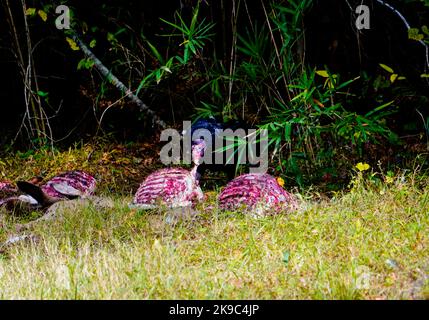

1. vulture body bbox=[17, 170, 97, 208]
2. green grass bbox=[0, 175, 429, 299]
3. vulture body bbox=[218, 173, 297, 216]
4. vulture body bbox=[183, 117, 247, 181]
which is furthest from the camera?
vulture body bbox=[183, 117, 247, 181]

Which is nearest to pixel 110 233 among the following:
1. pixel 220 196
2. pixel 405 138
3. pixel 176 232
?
pixel 176 232

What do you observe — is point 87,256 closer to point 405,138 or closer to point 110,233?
point 110,233

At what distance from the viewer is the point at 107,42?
5852 millimetres

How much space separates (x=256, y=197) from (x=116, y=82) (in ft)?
6.92

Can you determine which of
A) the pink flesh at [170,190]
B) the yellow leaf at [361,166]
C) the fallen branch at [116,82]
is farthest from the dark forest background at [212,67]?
the pink flesh at [170,190]

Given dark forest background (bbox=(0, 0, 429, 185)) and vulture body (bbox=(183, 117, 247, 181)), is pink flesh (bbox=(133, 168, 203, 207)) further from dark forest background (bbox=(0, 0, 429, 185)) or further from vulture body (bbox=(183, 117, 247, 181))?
dark forest background (bbox=(0, 0, 429, 185))

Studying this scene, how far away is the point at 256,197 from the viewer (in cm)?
370

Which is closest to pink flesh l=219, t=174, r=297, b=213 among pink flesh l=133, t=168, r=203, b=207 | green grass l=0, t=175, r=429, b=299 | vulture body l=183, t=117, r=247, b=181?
green grass l=0, t=175, r=429, b=299

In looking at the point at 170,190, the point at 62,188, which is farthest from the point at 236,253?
the point at 62,188

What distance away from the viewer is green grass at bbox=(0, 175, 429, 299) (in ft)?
8.39

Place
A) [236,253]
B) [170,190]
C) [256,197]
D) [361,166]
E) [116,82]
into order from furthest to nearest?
[116,82] < [361,166] < [170,190] < [256,197] < [236,253]

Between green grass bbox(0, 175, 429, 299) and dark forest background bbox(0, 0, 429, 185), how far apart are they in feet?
4.33

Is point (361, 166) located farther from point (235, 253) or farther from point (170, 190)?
point (235, 253)

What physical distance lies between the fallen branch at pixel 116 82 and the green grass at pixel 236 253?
1625 millimetres
